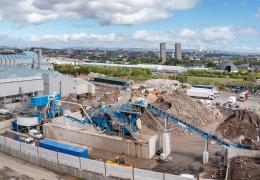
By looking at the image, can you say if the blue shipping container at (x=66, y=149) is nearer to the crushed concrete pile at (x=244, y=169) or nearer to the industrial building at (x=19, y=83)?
the crushed concrete pile at (x=244, y=169)

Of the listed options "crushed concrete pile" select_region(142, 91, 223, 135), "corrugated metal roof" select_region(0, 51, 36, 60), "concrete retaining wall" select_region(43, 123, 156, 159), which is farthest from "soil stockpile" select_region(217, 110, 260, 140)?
"corrugated metal roof" select_region(0, 51, 36, 60)

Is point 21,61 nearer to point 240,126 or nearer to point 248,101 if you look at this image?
point 248,101

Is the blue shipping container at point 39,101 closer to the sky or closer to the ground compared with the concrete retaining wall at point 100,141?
closer to the sky

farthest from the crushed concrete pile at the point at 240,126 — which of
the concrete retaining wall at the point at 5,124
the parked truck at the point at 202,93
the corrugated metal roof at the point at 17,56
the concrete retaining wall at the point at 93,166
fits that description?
the corrugated metal roof at the point at 17,56

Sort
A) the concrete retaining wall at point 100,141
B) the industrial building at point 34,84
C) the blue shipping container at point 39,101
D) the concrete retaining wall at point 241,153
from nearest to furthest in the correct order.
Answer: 1. the concrete retaining wall at point 241,153
2. the concrete retaining wall at point 100,141
3. the blue shipping container at point 39,101
4. the industrial building at point 34,84

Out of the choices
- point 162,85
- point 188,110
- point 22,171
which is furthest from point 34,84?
point 22,171

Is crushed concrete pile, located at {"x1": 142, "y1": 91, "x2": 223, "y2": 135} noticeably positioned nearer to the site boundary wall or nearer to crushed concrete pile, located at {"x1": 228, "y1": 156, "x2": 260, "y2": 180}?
crushed concrete pile, located at {"x1": 228, "y1": 156, "x2": 260, "y2": 180}

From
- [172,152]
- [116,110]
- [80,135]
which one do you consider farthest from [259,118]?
[80,135]
